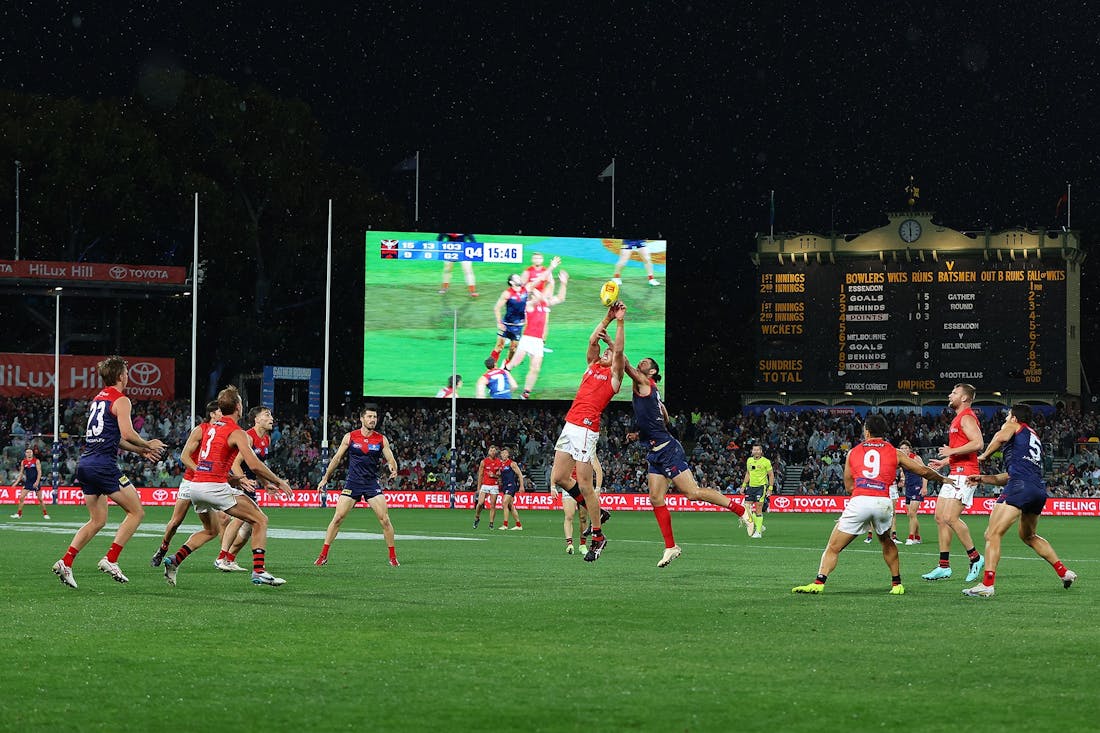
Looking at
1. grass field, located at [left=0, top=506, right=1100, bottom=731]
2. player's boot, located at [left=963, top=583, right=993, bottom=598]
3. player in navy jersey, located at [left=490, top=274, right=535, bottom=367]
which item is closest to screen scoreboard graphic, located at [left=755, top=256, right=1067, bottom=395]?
player in navy jersey, located at [left=490, top=274, right=535, bottom=367]

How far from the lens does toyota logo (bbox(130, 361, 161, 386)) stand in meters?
64.1

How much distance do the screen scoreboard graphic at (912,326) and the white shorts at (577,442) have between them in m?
38.1

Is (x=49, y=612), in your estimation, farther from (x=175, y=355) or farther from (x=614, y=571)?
(x=175, y=355)

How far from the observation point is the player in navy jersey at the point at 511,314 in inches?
2167

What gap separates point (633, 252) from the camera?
186ft

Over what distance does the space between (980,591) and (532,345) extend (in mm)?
40723

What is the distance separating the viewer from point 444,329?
54.9 meters

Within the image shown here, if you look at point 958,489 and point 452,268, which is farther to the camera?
point 452,268

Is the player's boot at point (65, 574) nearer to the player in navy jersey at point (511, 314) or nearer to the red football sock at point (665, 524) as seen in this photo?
the red football sock at point (665, 524)

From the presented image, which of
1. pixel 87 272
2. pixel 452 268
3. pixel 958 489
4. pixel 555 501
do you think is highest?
pixel 87 272

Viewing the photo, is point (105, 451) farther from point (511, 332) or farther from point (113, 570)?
point (511, 332)

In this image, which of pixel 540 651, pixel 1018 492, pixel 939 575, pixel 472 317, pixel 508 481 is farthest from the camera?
pixel 472 317

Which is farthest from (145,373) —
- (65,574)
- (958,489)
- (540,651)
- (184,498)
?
(540,651)

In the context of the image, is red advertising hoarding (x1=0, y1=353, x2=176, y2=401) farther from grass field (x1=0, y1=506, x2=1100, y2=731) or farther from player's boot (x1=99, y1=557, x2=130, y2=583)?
player's boot (x1=99, y1=557, x2=130, y2=583)
